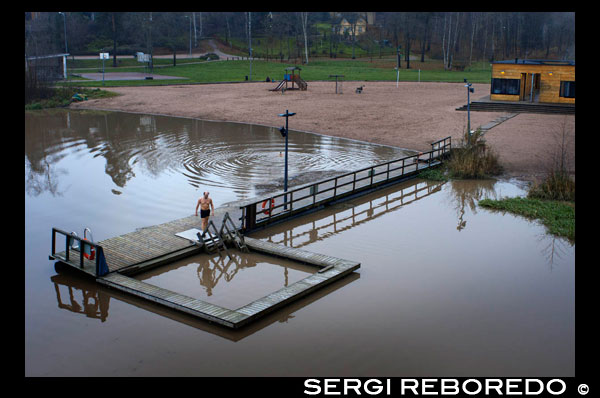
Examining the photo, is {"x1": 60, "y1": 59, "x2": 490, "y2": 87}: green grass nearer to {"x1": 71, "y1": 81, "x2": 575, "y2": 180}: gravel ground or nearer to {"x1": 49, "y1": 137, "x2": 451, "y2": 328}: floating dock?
{"x1": 71, "y1": 81, "x2": 575, "y2": 180}: gravel ground

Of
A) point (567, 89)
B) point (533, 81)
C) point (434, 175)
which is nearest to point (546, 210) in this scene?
point (434, 175)

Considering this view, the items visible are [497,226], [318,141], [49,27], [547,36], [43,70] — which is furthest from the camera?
[547,36]

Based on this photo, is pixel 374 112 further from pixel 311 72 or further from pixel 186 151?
pixel 311 72

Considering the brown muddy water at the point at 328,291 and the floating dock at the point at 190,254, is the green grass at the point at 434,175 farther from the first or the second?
the floating dock at the point at 190,254

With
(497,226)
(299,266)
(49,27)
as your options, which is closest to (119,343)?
(299,266)

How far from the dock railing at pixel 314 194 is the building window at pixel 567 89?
2294 cm

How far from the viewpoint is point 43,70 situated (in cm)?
6266

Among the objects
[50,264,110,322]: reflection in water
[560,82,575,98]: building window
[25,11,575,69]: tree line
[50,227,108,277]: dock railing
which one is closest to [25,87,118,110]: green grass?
[25,11,575,69]: tree line

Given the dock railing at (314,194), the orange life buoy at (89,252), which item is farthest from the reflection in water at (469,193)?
the orange life buoy at (89,252)

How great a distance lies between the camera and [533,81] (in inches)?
2074

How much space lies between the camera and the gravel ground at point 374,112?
38.1 metres

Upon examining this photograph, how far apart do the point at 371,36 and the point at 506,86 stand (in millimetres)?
71089

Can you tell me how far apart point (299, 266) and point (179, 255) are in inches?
145

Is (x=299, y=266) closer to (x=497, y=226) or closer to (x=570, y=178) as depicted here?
(x=497, y=226)
